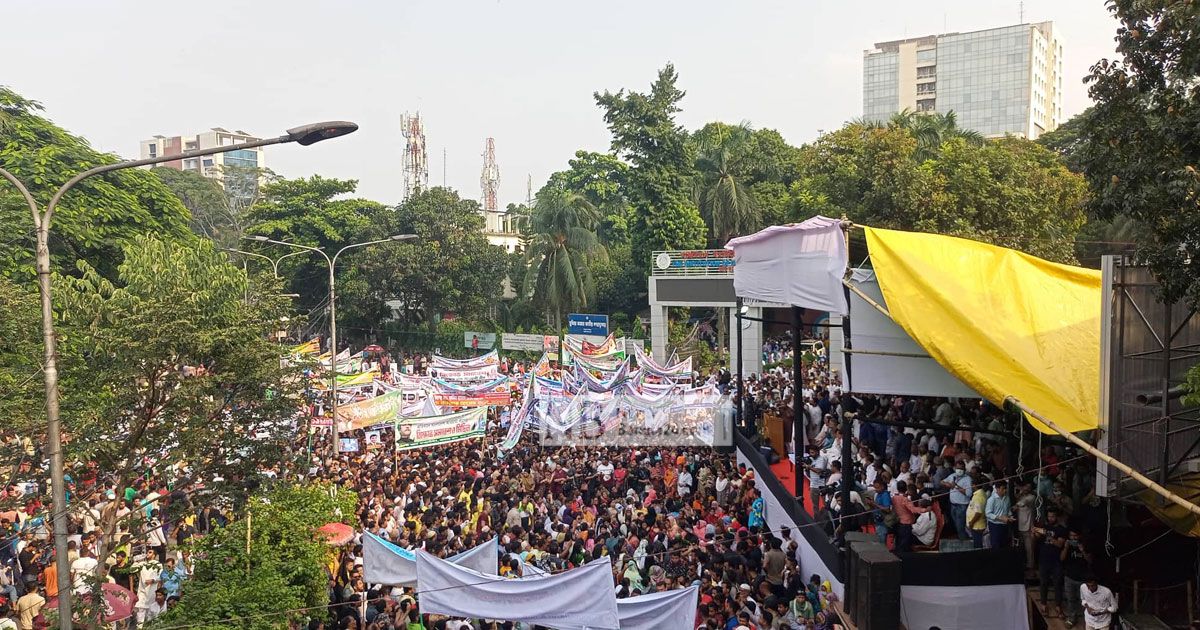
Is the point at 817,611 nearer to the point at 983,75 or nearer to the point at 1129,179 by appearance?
the point at 1129,179

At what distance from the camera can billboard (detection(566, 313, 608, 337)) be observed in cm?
3731

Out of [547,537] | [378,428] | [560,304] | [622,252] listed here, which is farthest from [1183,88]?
[622,252]

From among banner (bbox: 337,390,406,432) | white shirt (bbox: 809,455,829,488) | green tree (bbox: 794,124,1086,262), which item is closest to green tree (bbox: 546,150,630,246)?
green tree (bbox: 794,124,1086,262)

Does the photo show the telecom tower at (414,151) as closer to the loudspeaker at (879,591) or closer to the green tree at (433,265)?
the green tree at (433,265)

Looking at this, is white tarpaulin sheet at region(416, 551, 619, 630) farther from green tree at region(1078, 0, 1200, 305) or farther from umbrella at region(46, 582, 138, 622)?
green tree at region(1078, 0, 1200, 305)

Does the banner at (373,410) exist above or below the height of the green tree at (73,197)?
below

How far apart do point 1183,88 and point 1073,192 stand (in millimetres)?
17346

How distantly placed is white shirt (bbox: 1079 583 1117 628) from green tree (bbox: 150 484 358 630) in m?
8.05

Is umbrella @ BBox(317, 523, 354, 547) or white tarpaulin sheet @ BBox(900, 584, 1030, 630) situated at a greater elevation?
umbrella @ BBox(317, 523, 354, 547)

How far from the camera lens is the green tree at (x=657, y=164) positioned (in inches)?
1617

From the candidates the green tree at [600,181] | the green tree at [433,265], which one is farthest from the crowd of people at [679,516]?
the green tree at [600,181]

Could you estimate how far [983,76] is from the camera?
82.3 meters

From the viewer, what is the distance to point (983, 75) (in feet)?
270

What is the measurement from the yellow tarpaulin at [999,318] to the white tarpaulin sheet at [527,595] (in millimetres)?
4335
